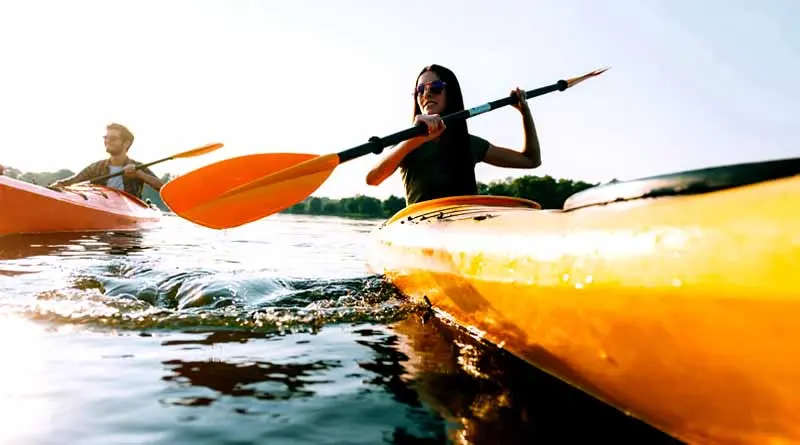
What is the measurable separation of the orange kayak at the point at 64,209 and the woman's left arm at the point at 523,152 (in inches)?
308

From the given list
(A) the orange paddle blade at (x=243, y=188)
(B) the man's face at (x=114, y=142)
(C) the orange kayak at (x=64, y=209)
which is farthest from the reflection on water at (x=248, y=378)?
(B) the man's face at (x=114, y=142)

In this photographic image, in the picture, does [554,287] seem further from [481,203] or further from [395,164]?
[395,164]

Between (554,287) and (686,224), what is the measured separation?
63 cm

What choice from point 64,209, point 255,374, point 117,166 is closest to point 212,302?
point 255,374

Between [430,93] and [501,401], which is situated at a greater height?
[430,93]

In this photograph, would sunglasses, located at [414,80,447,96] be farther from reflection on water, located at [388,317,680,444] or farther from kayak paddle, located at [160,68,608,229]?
reflection on water, located at [388,317,680,444]

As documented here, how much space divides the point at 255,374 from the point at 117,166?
11.5 meters

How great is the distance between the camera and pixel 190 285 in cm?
489

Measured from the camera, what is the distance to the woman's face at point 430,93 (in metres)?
5.30

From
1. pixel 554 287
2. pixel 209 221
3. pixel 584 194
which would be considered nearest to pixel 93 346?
pixel 209 221

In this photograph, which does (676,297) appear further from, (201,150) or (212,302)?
(201,150)

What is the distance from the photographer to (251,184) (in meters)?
4.08

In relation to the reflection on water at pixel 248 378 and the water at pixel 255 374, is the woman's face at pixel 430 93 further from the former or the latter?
the reflection on water at pixel 248 378

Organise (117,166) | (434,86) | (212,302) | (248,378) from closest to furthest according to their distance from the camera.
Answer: (248,378) < (212,302) < (434,86) < (117,166)
